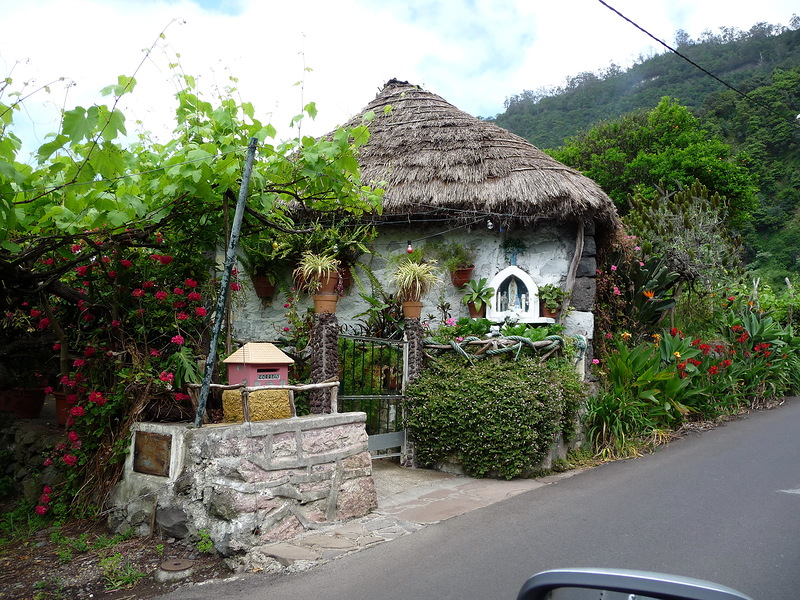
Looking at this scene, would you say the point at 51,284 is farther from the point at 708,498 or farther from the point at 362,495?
the point at 708,498

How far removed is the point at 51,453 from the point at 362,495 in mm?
2669

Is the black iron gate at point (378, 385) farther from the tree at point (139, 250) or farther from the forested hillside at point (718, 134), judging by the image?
the forested hillside at point (718, 134)

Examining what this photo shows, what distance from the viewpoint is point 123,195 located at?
384 centimetres

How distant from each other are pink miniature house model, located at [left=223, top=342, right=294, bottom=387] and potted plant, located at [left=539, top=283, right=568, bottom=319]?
12.7 ft

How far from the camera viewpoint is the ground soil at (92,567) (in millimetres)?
3646

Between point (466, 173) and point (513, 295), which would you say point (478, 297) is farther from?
point (466, 173)

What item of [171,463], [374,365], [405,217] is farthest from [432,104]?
[171,463]

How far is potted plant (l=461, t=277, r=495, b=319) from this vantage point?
25.1ft

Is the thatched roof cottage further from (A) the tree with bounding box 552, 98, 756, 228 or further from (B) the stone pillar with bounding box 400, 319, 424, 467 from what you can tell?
(A) the tree with bounding box 552, 98, 756, 228

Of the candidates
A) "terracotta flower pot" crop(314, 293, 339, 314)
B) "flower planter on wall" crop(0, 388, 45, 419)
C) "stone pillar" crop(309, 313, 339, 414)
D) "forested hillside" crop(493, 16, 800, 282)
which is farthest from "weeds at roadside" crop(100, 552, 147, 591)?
"forested hillside" crop(493, 16, 800, 282)

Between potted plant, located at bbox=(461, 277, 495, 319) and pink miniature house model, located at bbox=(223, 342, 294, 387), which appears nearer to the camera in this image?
pink miniature house model, located at bbox=(223, 342, 294, 387)

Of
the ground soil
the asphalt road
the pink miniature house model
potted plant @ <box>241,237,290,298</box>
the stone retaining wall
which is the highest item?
potted plant @ <box>241,237,290,298</box>

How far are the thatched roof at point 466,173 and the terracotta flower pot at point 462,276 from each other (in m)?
0.69

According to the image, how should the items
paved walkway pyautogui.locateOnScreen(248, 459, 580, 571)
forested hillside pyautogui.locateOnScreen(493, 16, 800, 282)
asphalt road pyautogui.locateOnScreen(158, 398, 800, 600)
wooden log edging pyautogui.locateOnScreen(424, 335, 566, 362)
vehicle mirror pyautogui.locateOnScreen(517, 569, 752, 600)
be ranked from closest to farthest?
vehicle mirror pyautogui.locateOnScreen(517, 569, 752, 600) → asphalt road pyautogui.locateOnScreen(158, 398, 800, 600) → paved walkway pyautogui.locateOnScreen(248, 459, 580, 571) → wooden log edging pyautogui.locateOnScreen(424, 335, 566, 362) → forested hillside pyautogui.locateOnScreen(493, 16, 800, 282)
